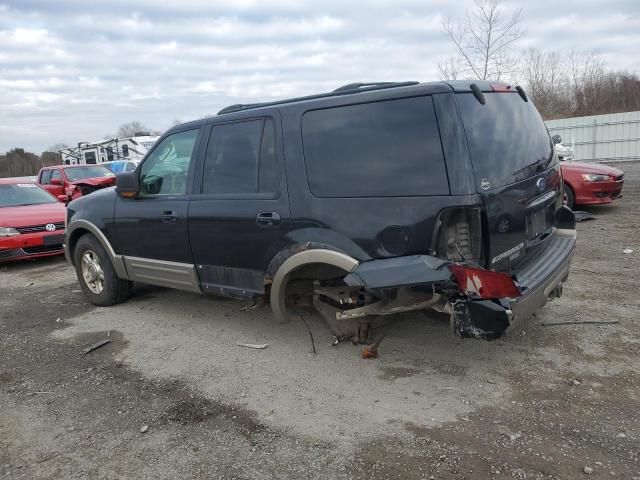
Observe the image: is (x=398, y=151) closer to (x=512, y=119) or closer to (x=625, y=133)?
(x=512, y=119)

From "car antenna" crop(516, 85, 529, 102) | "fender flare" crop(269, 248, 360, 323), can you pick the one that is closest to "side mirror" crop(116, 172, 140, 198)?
"fender flare" crop(269, 248, 360, 323)

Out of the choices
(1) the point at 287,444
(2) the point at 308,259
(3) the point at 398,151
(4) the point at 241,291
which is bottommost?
(1) the point at 287,444

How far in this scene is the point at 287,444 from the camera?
306 cm

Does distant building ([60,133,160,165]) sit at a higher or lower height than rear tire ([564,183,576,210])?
higher

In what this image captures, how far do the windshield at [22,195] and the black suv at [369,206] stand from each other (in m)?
5.76

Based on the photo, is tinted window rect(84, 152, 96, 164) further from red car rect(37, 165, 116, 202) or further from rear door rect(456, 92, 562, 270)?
rear door rect(456, 92, 562, 270)

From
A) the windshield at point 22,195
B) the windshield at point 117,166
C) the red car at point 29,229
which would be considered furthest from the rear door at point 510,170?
the windshield at point 117,166

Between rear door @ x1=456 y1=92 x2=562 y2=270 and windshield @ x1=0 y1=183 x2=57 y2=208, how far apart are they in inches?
348

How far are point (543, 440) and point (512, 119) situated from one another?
215 centimetres

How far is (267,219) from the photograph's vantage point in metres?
4.05

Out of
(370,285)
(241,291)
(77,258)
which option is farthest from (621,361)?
(77,258)

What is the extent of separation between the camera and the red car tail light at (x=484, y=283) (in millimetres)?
3137

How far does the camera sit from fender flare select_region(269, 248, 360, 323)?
3.61 meters

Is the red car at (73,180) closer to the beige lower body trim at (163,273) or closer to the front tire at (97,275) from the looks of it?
the front tire at (97,275)
